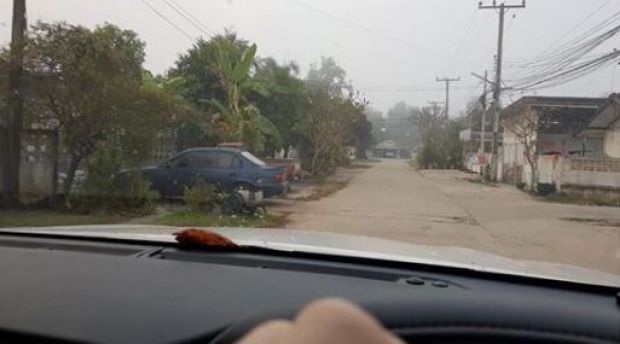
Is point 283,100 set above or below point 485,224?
above

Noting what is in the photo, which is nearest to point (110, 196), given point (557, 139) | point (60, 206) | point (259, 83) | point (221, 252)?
point (60, 206)

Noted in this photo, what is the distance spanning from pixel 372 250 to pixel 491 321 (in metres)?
1.76

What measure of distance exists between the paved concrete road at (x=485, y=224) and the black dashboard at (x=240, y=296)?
710 centimetres

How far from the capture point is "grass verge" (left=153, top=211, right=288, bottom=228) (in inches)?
433

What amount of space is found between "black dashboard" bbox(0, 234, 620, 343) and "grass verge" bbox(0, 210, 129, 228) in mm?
7208

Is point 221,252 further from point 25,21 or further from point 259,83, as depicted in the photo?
point 259,83

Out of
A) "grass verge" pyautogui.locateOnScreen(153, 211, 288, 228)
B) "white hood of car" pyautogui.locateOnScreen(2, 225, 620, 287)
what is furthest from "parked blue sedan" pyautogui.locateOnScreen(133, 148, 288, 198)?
"white hood of car" pyautogui.locateOnScreen(2, 225, 620, 287)

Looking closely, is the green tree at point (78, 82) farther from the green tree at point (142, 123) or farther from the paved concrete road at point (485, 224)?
the paved concrete road at point (485, 224)

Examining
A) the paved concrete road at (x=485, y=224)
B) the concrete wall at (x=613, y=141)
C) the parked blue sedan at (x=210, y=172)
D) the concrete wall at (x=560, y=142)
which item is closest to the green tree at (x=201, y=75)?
the paved concrete road at (x=485, y=224)

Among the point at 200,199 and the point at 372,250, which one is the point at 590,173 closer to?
the point at 200,199

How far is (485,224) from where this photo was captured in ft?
46.5

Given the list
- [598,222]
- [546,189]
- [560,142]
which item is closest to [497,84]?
[560,142]

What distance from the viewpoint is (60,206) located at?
1153cm

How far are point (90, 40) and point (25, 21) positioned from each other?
108 centimetres
